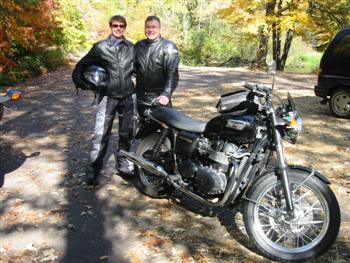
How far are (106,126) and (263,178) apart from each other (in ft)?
7.51

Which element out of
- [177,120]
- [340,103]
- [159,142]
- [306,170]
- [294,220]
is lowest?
[340,103]

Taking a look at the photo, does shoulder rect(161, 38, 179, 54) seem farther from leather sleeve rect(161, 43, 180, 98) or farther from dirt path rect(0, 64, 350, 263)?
dirt path rect(0, 64, 350, 263)

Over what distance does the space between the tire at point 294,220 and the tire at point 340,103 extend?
595 centimetres

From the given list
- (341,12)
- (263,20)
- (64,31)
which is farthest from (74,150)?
(341,12)

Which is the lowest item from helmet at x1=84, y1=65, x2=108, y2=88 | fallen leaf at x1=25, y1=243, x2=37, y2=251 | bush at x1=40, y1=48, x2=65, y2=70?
fallen leaf at x1=25, y1=243, x2=37, y2=251

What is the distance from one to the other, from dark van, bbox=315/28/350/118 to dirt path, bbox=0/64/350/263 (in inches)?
26.2

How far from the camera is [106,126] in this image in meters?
5.11

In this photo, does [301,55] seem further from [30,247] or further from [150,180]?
[30,247]

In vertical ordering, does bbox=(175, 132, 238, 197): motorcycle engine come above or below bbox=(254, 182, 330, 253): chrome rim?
above

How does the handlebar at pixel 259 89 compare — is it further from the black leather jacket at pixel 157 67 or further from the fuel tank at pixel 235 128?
the black leather jacket at pixel 157 67

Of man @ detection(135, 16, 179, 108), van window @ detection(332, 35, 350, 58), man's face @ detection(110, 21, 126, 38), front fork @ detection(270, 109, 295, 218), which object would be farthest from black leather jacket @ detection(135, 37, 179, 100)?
van window @ detection(332, 35, 350, 58)

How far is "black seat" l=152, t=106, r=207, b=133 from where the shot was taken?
13.6 feet

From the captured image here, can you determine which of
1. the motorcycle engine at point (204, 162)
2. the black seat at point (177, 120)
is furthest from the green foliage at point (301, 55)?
the motorcycle engine at point (204, 162)

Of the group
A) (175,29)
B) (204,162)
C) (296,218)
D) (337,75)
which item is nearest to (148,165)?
(204,162)
